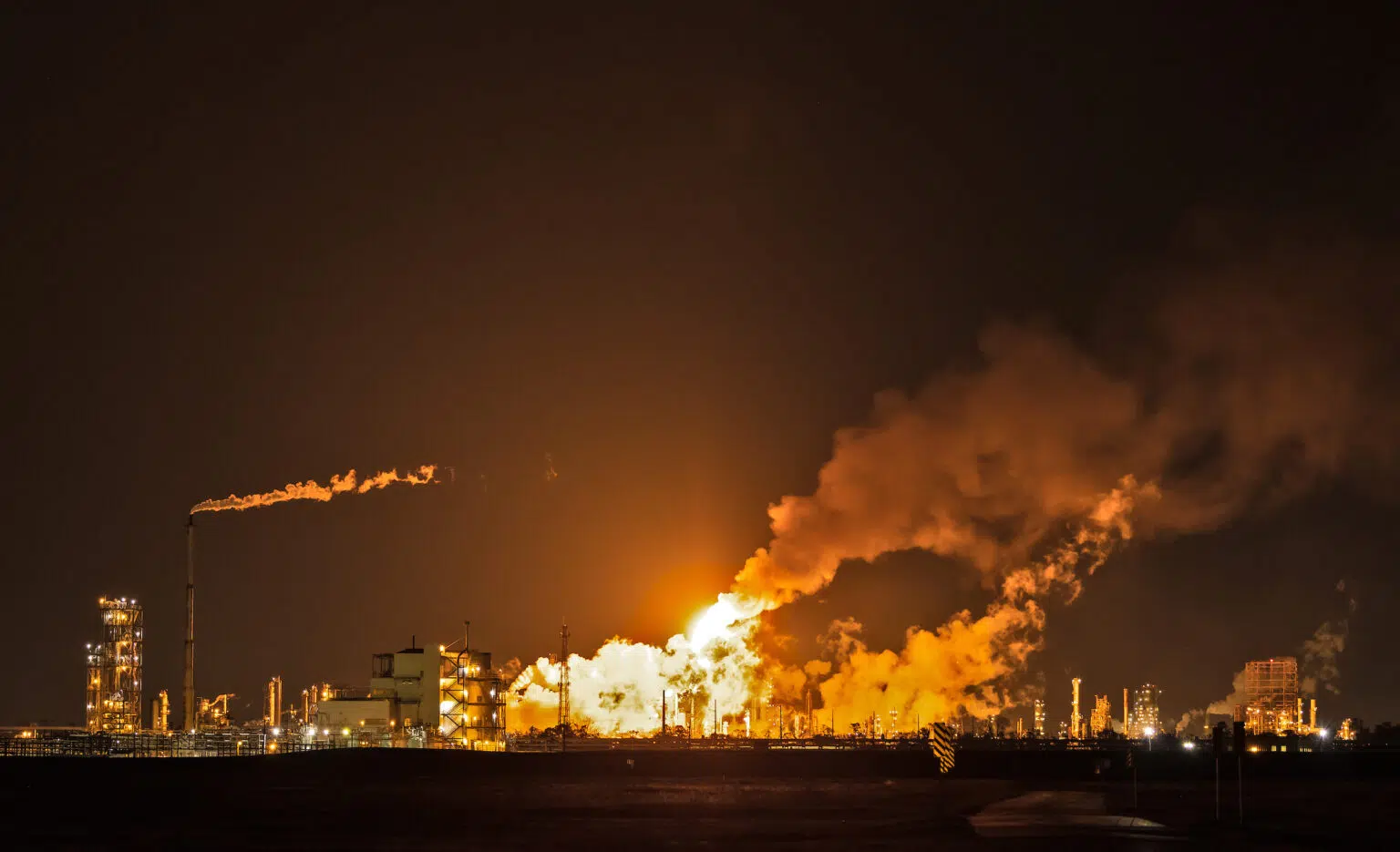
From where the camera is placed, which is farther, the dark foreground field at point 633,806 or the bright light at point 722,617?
the bright light at point 722,617

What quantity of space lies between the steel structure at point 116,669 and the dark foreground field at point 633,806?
5796 centimetres

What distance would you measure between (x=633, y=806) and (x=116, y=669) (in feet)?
300

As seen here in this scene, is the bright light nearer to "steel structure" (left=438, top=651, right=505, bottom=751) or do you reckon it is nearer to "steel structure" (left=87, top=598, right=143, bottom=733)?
"steel structure" (left=438, top=651, right=505, bottom=751)

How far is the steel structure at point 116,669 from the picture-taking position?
127 metres

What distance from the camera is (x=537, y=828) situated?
40500 mm

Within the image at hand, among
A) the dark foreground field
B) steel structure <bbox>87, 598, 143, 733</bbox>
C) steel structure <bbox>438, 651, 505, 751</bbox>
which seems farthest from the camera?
steel structure <bbox>87, 598, 143, 733</bbox>

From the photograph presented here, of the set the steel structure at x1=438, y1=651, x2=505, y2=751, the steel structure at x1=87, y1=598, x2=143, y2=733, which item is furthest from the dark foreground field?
the steel structure at x1=87, y1=598, x2=143, y2=733

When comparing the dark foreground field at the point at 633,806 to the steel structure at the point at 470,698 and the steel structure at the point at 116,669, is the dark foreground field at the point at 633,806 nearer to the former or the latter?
the steel structure at the point at 470,698

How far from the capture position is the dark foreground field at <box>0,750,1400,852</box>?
1478 inches

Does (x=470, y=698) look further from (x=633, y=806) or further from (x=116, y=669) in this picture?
(x=633, y=806)

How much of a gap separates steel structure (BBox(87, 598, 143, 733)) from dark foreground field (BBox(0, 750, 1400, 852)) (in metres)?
58.0

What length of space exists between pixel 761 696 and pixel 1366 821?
8430cm

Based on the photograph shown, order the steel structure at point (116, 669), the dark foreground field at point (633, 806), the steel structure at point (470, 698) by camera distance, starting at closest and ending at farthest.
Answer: the dark foreground field at point (633, 806) → the steel structure at point (470, 698) → the steel structure at point (116, 669)

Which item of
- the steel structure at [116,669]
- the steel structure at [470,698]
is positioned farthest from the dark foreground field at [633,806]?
the steel structure at [116,669]
